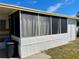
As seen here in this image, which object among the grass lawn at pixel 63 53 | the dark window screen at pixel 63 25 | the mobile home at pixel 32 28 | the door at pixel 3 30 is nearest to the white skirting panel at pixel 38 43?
the mobile home at pixel 32 28

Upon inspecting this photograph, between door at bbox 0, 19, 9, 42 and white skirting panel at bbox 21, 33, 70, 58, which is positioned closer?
white skirting panel at bbox 21, 33, 70, 58

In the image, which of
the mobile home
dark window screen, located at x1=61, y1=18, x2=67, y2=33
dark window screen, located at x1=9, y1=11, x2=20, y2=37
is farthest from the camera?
dark window screen, located at x1=61, y1=18, x2=67, y2=33

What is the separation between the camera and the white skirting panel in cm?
811

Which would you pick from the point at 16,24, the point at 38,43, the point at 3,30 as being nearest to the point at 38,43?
the point at 38,43

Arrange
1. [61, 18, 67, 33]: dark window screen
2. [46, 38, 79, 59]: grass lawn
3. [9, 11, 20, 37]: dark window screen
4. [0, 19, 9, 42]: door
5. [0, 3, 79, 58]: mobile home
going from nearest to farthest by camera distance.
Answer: [46, 38, 79, 59]: grass lawn, [0, 3, 79, 58]: mobile home, [9, 11, 20, 37]: dark window screen, [0, 19, 9, 42]: door, [61, 18, 67, 33]: dark window screen

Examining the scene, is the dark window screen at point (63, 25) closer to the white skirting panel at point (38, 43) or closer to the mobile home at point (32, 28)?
the mobile home at point (32, 28)

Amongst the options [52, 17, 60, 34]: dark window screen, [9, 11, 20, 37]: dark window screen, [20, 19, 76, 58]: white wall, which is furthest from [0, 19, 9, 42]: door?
[52, 17, 60, 34]: dark window screen

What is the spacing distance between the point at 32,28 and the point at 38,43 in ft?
4.08

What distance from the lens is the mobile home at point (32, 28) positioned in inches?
316

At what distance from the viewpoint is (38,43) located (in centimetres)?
921

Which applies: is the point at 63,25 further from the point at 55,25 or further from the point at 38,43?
the point at 38,43

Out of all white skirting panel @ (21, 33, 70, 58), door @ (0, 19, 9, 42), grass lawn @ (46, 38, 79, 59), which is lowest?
grass lawn @ (46, 38, 79, 59)

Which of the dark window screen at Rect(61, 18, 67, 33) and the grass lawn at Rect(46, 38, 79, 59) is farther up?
the dark window screen at Rect(61, 18, 67, 33)

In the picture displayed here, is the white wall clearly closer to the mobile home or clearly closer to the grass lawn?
the mobile home
